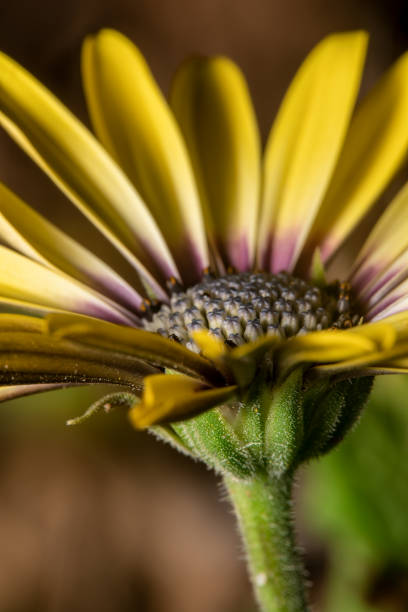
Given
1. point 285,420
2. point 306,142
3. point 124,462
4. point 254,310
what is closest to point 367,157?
point 306,142

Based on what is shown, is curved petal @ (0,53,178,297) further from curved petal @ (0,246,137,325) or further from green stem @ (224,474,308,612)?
green stem @ (224,474,308,612)

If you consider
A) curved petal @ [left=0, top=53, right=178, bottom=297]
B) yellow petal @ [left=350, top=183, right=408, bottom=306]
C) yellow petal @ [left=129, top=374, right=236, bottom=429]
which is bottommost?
yellow petal @ [left=129, top=374, right=236, bottom=429]

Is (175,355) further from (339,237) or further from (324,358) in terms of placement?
(339,237)

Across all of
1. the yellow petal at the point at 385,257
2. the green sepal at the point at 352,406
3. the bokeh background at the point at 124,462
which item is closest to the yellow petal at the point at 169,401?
the green sepal at the point at 352,406

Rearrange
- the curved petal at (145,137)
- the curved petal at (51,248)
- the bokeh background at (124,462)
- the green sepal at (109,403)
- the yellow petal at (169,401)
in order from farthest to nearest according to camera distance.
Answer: the bokeh background at (124,462), the curved petal at (145,137), the curved petal at (51,248), the green sepal at (109,403), the yellow petal at (169,401)

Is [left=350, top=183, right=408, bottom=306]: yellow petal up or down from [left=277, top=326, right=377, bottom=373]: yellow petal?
up

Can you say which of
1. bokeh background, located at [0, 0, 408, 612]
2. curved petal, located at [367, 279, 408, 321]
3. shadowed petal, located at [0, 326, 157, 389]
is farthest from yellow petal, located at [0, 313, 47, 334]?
bokeh background, located at [0, 0, 408, 612]

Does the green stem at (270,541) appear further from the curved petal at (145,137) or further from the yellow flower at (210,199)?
the curved petal at (145,137)

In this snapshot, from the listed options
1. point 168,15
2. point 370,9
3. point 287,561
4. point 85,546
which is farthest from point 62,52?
point 287,561
